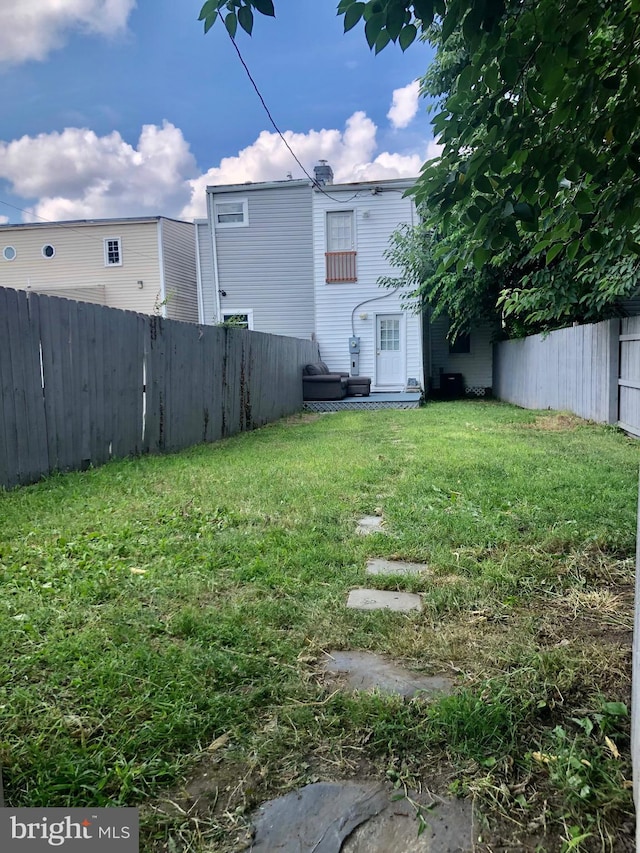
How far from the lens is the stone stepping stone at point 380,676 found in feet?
5.58

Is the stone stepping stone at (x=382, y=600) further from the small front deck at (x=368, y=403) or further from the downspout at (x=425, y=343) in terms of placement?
the downspout at (x=425, y=343)

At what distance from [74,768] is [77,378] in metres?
4.16

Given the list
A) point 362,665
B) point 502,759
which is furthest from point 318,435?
point 502,759

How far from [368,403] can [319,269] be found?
4.16 m

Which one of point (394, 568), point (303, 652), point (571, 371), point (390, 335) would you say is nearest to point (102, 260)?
point (390, 335)

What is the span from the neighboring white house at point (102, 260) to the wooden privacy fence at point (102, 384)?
10.7 m

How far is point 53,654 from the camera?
1.88 m

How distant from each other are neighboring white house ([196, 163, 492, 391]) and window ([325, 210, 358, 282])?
0.03m

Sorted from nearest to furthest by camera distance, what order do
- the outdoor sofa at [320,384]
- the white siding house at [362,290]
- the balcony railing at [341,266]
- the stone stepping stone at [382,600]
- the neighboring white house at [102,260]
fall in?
the stone stepping stone at [382,600] < the outdoor sofa at [320,384] < the white siding house at [362,290] < the balcony railing at [341,266] < the neighboring white house at [102,260]

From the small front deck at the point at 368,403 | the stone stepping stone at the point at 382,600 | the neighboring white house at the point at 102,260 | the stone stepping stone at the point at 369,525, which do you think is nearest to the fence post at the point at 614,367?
the stone stepping stone at the point at 369,525

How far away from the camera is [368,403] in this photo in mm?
12086

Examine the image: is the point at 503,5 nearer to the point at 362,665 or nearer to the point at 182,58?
the point at 362,665

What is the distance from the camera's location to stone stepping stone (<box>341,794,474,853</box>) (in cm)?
117

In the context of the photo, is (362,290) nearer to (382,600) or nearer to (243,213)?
(243,213)
